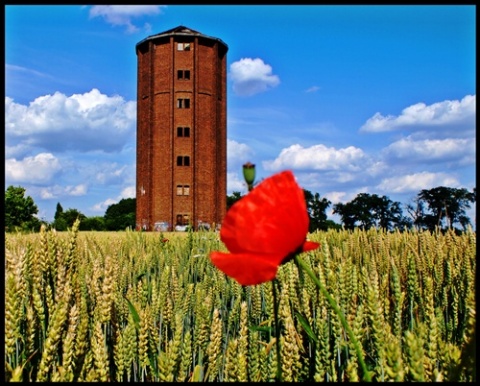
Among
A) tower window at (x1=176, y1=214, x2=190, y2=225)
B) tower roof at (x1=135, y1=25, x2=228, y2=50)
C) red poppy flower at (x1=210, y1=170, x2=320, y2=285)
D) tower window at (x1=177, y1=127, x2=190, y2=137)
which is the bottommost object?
red poppy flower at (x1=210, y1=170, x2=320, y2=285)

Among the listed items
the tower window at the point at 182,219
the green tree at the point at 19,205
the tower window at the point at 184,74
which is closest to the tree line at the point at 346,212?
the green tree at the point at 19,205

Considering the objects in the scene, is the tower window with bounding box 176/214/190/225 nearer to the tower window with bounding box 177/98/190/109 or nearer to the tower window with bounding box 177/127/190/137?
the tower window with bounding box 177/127/190/137

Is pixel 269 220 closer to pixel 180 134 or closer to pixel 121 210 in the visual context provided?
pixel 180 134

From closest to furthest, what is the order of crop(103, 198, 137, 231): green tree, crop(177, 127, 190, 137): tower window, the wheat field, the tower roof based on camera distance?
1. the wheat field
2. crop(177, 127, 190, 137): tower window
3. the tower roof
4. crop(103, 198, 137, 231): green tree

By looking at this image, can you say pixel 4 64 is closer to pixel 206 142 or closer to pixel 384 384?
pixel 384 384

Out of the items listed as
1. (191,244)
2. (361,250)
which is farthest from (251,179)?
(191,244)

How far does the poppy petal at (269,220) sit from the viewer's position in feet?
1.47

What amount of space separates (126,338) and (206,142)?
82.2 ft

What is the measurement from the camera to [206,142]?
84.3ft

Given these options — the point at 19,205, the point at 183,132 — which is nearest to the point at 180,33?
the point at 183,132

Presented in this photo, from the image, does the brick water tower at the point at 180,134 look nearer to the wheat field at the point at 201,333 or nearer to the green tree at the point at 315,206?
the green tree at the point at 315,206

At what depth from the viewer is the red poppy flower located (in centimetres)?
44

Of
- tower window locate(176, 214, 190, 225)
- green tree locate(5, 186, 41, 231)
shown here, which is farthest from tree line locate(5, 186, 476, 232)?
tower window locate(176, 214, 190, 225)

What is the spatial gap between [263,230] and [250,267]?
0.03 meters
